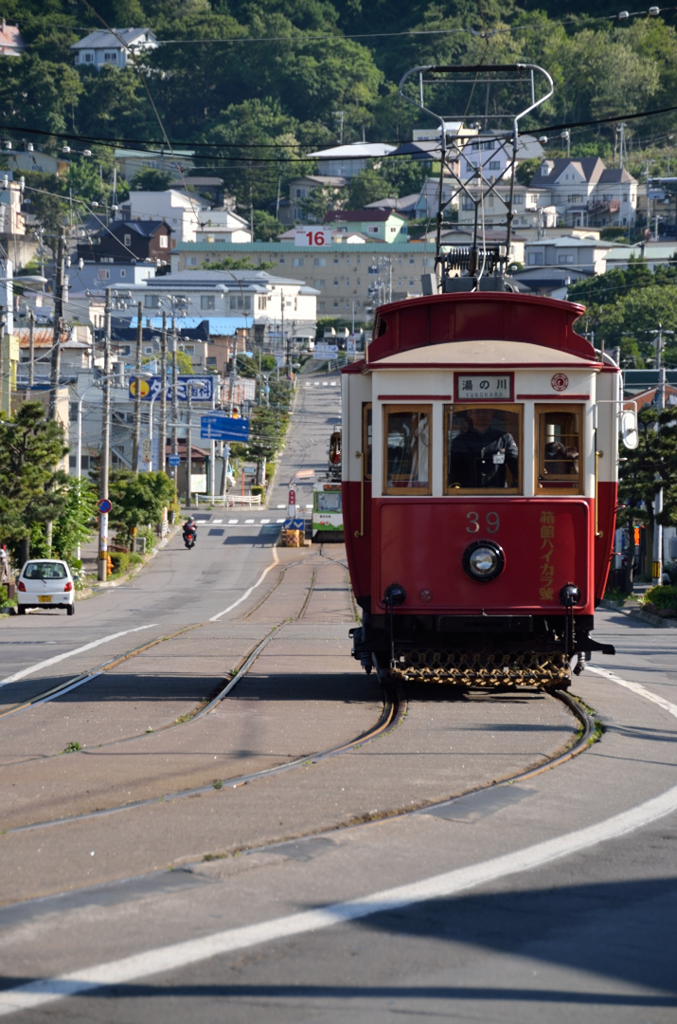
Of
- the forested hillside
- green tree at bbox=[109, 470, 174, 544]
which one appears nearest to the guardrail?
green tree at bbox=[109, 470, 174, 544]

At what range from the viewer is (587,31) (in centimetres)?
18238

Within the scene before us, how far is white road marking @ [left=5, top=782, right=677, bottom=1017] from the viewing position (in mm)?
5438

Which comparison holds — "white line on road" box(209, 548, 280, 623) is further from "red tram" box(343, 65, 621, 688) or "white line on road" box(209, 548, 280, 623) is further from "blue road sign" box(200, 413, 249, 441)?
"red tram" box(343, 65, 621, 688)

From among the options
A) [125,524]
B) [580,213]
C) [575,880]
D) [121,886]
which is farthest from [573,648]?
[580,213]

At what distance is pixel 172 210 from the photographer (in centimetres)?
15088

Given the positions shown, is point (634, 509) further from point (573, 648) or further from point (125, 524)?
point (573, 648)

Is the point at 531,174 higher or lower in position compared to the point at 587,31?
lower

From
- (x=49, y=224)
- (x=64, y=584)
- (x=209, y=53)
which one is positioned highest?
(x=209, y=53)

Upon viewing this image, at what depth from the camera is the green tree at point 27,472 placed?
120 feet

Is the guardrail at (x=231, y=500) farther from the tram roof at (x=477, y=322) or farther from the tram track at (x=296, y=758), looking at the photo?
the tram roof at (x=477, y=322)

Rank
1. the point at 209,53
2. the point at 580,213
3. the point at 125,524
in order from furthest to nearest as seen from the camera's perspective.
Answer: the point at 209,53
the point at 580,213
the point at 125,524

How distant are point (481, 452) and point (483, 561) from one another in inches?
41.3

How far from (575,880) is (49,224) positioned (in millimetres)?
146956

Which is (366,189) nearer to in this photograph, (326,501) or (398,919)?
(326,501)
